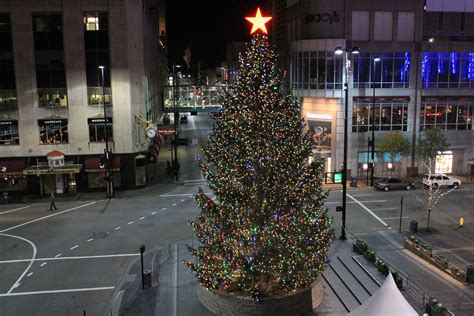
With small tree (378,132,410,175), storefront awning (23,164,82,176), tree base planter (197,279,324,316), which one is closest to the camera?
tree base planter (197,279,324,316)

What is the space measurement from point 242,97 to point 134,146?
26.7 meters

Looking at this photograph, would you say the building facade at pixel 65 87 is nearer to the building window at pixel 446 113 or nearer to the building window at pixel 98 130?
the building window at pixel 98 130

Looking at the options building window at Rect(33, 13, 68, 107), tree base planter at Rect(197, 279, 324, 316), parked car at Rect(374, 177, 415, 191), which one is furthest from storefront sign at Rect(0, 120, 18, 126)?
parked car at Rect(374, 177, 415, 191)

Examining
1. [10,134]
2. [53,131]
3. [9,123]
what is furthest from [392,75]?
[10,134]

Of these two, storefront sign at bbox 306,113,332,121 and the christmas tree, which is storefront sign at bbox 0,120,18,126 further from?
the christmas tree

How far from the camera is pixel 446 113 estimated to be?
46281mm

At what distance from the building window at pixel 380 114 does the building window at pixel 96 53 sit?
72.3ft

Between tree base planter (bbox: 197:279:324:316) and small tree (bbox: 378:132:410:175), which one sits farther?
small tree (bbox: 378:132:410:175)

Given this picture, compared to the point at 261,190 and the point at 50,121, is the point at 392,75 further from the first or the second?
the point at 261,190

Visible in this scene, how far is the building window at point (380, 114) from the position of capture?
149 feet

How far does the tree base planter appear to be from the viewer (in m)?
17.4

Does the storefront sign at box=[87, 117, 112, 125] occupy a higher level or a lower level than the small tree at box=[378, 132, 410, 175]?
higher

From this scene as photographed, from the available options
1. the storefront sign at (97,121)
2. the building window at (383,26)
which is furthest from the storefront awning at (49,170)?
the building window at (383,26)

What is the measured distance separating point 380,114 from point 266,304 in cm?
3221
